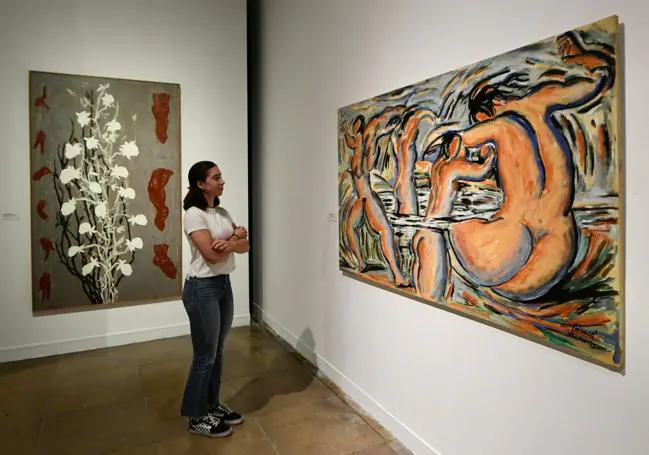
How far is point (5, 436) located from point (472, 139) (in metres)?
2.92

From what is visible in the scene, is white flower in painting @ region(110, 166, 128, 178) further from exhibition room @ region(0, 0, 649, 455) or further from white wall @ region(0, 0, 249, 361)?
white wall @ region(0, 0, 249, 361)

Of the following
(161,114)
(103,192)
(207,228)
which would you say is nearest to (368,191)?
(207,228)

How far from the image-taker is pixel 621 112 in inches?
55.2

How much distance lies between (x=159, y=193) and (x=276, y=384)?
2.02 meters

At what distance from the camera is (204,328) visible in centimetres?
247

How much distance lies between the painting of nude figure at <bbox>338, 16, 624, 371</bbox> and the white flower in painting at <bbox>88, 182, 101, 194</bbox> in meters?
2.60

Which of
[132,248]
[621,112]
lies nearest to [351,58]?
[621,112]

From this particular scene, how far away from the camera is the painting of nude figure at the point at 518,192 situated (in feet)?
4.78

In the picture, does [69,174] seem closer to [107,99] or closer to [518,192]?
[107,99]

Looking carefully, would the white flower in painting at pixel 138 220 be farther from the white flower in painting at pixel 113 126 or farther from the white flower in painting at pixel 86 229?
the white flower in painting at pixel 113 126

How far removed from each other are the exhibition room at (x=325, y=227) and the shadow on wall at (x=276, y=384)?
2 centimetres

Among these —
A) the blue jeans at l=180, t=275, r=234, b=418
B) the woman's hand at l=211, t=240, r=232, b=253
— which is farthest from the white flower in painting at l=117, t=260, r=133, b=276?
the woman's hand at l=211, t=240, r=232, b=253

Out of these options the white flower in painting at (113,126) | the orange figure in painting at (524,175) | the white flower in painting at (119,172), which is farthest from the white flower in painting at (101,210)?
the orange figure in painting at (524,175)

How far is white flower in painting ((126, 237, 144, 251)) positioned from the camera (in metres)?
4.11
